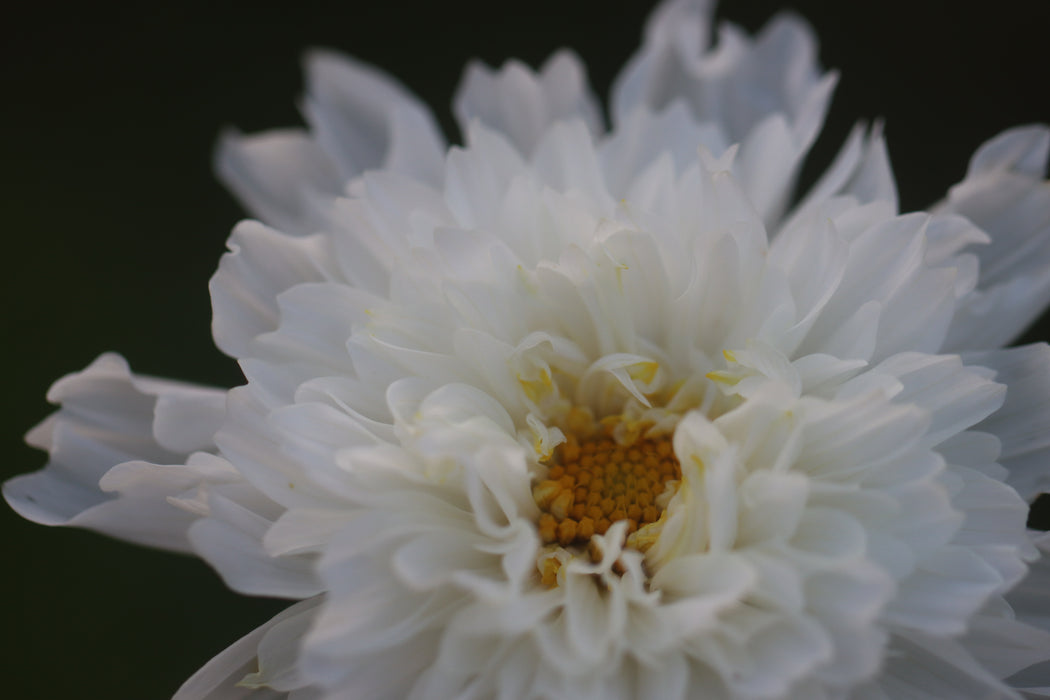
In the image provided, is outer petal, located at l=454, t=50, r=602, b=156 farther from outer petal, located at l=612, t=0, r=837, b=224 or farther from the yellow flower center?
the yellow flower center

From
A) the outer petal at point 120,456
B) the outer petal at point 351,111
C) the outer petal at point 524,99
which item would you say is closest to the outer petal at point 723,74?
the outer petal at point 524,99

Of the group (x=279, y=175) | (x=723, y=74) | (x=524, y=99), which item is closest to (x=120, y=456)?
(x=279, y=175)

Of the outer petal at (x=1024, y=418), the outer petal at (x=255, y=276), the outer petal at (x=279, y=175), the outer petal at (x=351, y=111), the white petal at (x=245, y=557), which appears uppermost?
the outer petal at (x=351, y=111)

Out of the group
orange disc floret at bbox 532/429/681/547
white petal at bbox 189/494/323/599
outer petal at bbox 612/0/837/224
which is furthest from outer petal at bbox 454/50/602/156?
white petal at bbox 189/494/323/599

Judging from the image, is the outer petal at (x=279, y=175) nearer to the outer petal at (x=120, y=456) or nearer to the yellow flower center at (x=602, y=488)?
the outer petal at (x=120, y=456)

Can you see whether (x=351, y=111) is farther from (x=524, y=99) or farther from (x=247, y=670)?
(x=247, y=670)
